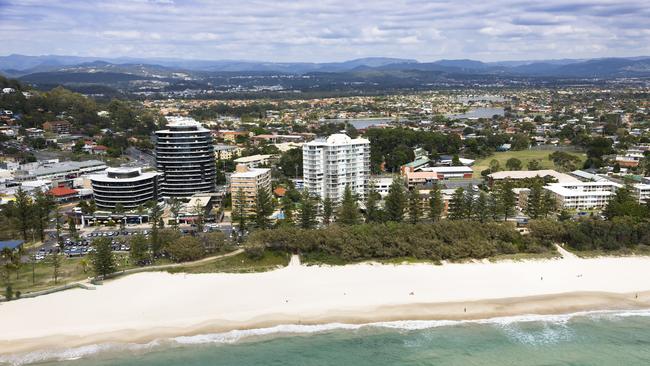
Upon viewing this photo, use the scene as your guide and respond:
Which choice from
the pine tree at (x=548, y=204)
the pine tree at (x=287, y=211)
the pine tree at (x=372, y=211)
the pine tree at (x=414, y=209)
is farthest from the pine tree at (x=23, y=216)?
the pine tree at (x=548, y=204)

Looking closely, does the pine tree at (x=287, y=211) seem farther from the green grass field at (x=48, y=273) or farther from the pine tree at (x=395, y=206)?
the green grass field at (x=48, y=273)

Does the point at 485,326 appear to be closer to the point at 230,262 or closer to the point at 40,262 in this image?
the point at 230,262

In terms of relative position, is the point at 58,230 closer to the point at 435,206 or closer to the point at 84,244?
the point at 84,244

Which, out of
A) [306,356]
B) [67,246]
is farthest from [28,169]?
[306,356]

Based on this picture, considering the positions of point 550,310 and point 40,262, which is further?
point 40,262

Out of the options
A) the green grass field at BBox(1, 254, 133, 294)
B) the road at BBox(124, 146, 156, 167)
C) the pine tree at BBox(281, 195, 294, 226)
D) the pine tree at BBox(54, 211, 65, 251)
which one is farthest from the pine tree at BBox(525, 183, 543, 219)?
the road at BBox(124, 146, 156, 167)
